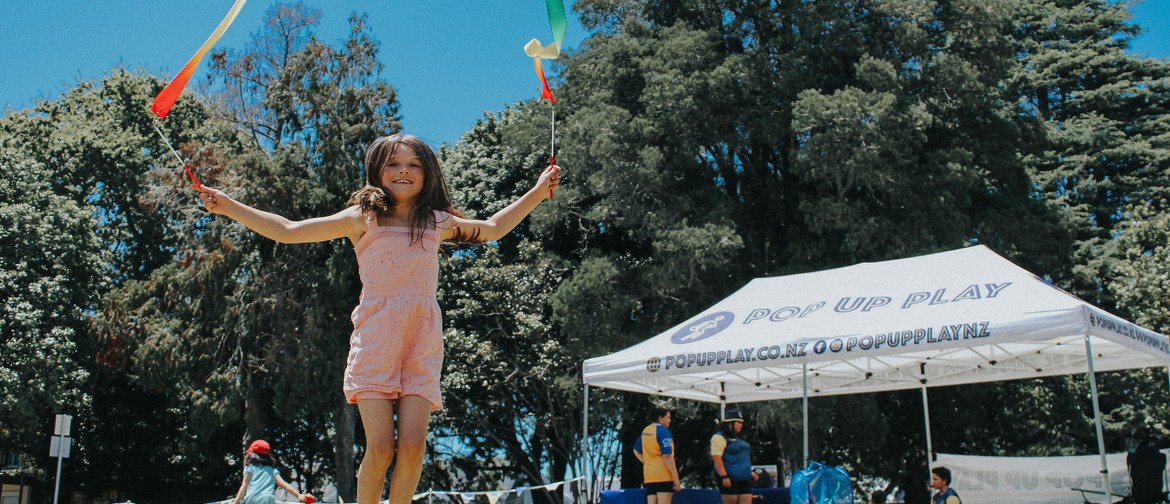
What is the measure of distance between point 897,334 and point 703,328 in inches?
98.3

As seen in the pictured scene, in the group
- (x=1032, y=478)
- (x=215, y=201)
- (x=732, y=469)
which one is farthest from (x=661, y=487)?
(x=215, y=201)

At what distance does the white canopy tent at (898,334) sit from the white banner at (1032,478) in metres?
1.53

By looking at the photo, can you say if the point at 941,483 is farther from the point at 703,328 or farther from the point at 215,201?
the point at 215,201

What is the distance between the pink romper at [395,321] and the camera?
3.53m

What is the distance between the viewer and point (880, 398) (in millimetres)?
21938

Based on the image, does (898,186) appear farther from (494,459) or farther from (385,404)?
(385,404)

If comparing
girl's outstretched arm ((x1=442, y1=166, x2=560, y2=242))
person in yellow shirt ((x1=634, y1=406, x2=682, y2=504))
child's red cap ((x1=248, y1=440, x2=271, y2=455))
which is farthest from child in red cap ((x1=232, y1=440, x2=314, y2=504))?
girl's outstretched arm ((x1=442, y1=166, x2=560, y2=242))

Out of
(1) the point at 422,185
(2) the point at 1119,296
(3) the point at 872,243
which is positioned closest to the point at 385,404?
(1) the point at 422,185

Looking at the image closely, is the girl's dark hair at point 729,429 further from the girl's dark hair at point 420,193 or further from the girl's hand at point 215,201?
the girl's hand at point 215,201

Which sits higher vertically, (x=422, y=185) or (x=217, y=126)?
(x=217, y=126)

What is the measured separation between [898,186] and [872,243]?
111cm

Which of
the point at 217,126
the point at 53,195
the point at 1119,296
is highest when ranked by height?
the point at 217,126

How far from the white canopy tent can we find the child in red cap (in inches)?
143

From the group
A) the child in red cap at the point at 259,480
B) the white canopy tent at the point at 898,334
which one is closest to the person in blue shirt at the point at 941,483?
the white canopy tent at the point at 898,334
